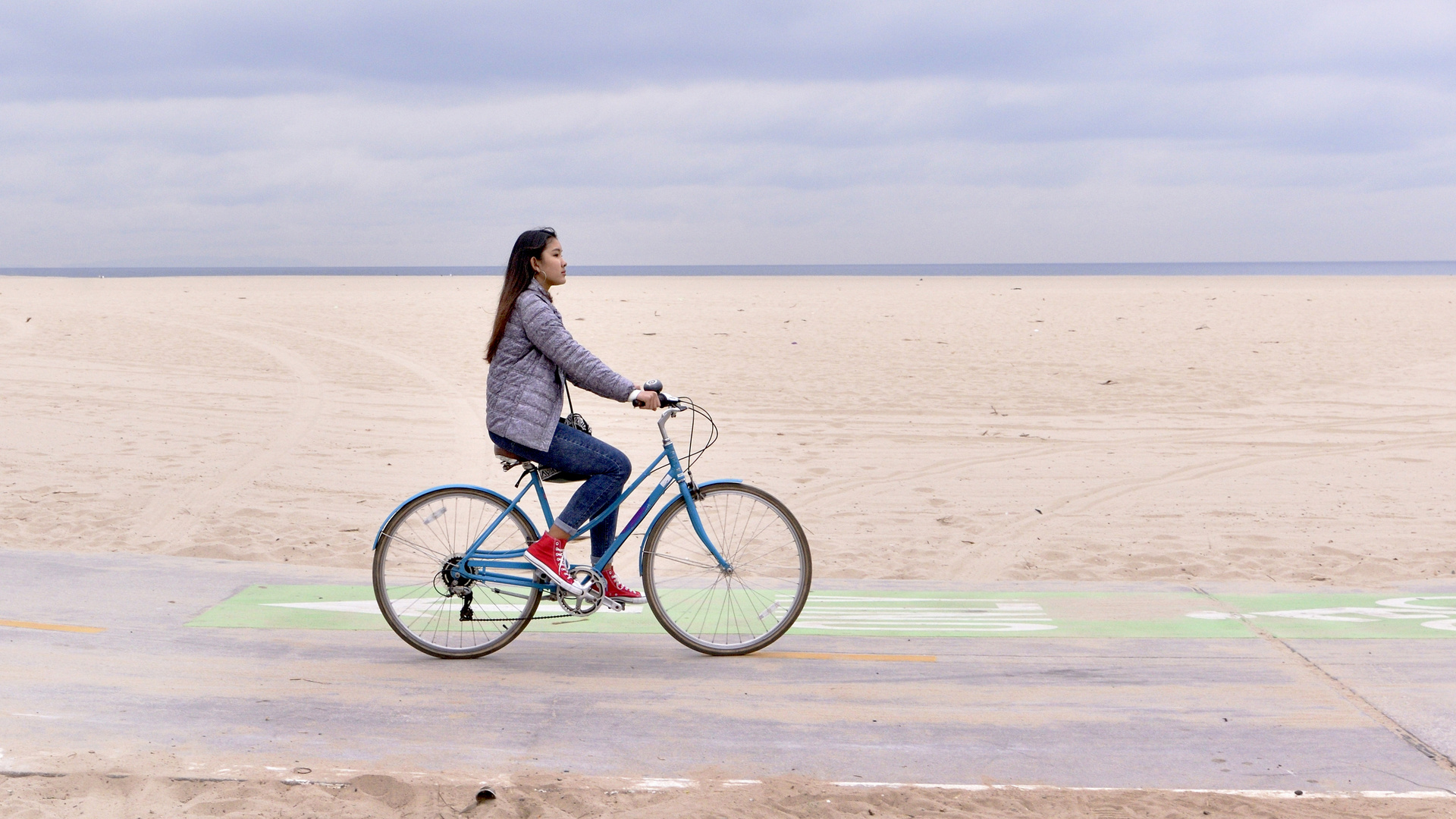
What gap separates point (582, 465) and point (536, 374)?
1.38 feet

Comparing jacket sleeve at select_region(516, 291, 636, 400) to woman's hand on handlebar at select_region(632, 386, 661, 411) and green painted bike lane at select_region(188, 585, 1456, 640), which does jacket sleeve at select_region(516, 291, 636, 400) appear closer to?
woman's hand on handlebar at select_region(632, 386, 661, 411)

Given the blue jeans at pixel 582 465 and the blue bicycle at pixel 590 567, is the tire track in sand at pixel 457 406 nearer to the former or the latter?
the blue bicycle at pixel 590 567

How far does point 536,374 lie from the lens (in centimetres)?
473

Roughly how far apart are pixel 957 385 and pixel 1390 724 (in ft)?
35.9

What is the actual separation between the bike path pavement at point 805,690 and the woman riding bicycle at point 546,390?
0.66 meters

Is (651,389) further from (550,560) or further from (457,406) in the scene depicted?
(457,406)

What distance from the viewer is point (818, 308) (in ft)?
101

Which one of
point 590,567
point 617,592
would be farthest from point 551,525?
point 617,592

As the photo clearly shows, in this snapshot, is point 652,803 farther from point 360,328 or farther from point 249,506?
point 360,328

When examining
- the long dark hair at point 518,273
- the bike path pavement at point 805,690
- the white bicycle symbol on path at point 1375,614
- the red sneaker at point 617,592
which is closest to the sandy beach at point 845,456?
the bike path pavement at point 805,690

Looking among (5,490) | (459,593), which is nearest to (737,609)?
(459,593)

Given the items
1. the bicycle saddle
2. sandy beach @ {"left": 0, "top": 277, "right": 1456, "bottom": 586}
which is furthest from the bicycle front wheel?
sandy beach @ {"left": 0, "top": 277, "right": 1456, "bottom": 586}

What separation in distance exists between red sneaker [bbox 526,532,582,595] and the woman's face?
1060 millimetres

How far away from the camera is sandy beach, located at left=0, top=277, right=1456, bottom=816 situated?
3.62 m
